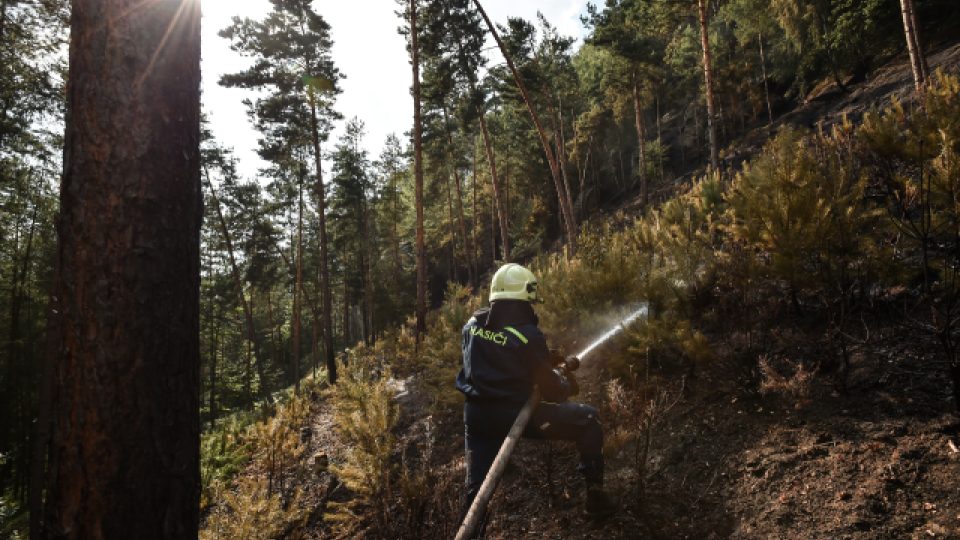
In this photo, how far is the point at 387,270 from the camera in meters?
38.0

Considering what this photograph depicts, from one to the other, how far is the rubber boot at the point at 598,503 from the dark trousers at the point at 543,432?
56mm

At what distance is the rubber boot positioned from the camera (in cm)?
340

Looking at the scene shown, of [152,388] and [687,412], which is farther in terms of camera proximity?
[687,412]

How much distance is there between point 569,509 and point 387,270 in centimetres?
3544

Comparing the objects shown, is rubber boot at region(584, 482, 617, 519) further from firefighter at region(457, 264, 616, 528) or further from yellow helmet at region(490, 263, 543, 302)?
yellow helmet at region(490, 263, 543, 302)

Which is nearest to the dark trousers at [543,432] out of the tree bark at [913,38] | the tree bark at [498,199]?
the tree bark at [913,38]

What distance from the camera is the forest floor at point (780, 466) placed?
2.58m

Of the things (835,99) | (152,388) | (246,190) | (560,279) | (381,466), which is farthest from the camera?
(246,190)

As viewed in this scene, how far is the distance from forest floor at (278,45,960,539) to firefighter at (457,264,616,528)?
394 mm

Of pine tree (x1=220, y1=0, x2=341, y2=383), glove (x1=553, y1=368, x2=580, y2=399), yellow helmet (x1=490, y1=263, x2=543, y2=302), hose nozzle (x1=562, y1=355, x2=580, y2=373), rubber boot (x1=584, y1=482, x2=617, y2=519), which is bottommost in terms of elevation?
rubber boot (x1=584, y1=482, x2=617, y2=519)

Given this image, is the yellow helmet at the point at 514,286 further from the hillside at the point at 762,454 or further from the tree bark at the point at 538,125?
the tree bark at the point at 538,125

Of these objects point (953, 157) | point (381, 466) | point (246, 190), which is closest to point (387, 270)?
point (246, 190)

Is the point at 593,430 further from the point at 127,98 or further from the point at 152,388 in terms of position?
the point at 127,98

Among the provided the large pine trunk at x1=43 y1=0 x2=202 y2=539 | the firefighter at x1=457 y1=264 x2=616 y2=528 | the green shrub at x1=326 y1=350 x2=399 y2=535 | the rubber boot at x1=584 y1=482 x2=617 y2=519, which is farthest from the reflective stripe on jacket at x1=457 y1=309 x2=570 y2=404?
the large pine trunk at x1=43 y1=0 x2=202 y2=539
